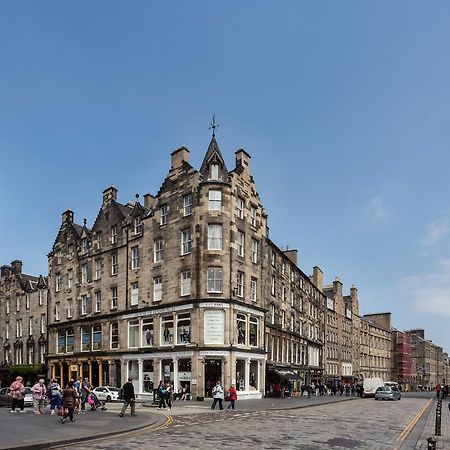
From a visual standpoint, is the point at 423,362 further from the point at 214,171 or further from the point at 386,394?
the point at 214,171

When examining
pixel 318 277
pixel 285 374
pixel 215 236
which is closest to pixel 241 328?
pixel 215 236

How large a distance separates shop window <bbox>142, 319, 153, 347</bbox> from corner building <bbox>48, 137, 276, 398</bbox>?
140 mm

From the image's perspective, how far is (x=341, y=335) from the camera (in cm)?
9494

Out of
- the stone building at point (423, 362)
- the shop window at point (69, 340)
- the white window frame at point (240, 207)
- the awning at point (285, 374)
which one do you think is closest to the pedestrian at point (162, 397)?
the white window frame at point (240, 207)

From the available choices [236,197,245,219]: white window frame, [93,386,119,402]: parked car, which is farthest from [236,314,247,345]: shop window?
[93,386,119,402]: parked car

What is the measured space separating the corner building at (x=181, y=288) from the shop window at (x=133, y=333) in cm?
9

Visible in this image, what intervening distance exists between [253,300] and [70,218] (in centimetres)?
2774

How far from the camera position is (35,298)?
226 ft

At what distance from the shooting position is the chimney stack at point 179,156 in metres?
49.5

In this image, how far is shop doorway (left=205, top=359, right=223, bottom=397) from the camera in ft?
144

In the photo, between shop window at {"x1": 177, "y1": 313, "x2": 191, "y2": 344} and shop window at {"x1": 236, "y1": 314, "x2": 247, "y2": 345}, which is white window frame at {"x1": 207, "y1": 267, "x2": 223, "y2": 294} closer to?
shop window at {"x1": 177, "y1": 313, "x2": 191, "y2": 344}

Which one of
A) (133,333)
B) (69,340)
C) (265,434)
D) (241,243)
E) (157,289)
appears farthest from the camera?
(69,340)

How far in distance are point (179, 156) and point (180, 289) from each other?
40.2ft

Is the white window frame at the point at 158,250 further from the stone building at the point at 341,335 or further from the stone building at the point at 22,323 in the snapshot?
the stone building at the point at 341,335
